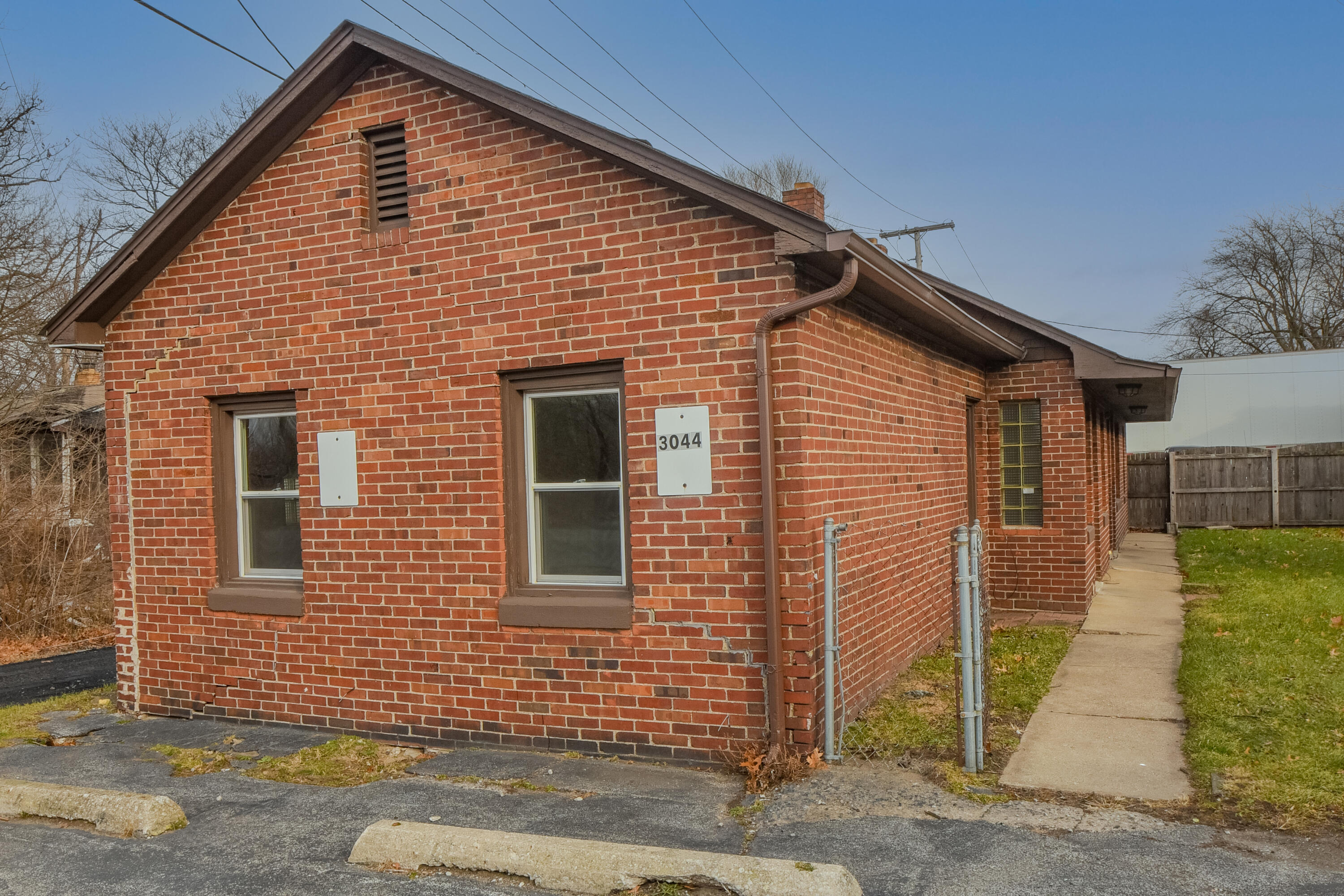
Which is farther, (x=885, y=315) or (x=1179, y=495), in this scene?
(x=1179, y=495)

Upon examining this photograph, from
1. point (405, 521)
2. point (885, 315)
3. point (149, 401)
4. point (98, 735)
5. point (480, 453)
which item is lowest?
point (98, 735)

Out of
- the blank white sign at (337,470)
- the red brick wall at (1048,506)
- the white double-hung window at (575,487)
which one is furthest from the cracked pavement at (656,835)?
the red brick wall at (1048,506)

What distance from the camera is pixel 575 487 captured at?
22.0ft

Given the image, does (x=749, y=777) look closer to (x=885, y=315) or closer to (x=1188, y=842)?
(x=1188, y=842)

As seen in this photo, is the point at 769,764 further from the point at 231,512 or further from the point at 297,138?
the point at 297,138

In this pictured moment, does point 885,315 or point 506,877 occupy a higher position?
point 885,315

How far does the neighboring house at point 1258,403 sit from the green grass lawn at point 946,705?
62.6 feet

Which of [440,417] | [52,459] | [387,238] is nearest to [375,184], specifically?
[387,238]

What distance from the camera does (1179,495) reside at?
78.7ft

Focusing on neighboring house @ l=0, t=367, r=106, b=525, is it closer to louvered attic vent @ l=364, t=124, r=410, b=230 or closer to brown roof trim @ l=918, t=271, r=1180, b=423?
louvered attic vent @ l=364, t=124, r=410, b=230

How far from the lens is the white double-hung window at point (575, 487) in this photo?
21.7 feet

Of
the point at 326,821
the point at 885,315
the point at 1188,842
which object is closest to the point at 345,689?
the point at 326,821

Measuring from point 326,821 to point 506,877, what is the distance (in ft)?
4.53

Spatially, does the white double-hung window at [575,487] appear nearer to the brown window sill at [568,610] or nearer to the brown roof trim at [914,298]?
the brown window sill at [568,610]
